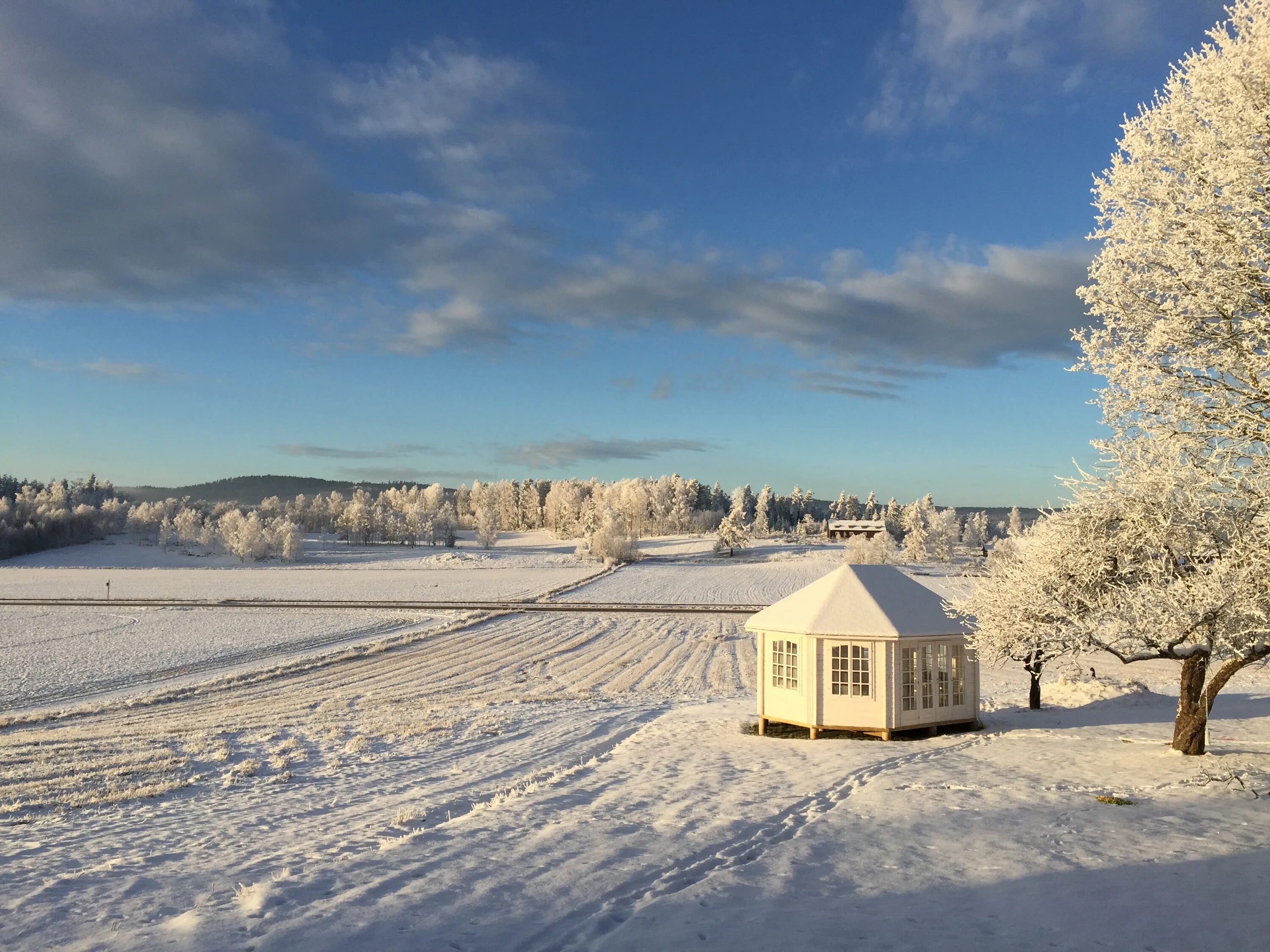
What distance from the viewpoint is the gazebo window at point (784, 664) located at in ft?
67.4

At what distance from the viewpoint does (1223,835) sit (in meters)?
10.7

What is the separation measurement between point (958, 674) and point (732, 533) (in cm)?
10345

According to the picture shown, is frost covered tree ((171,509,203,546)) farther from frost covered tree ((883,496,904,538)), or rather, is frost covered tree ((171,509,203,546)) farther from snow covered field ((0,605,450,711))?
frost covered tree ((883,496,904,538))

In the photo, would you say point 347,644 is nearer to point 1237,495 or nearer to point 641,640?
point 641,640

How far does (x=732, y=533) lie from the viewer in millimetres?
123688

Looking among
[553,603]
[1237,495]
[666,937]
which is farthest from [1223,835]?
[553,603]

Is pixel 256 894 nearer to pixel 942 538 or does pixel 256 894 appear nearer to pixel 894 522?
pixel 942 538

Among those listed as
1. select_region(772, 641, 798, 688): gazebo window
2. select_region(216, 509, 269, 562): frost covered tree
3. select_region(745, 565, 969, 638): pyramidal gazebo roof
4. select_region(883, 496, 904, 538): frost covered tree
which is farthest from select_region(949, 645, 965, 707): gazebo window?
select_region(883, 496, 904, 538): frost covered tree

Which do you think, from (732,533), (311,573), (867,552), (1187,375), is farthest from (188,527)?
(1187,375)

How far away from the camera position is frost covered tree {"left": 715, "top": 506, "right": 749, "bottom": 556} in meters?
124

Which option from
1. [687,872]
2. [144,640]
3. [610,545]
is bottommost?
[144,640]

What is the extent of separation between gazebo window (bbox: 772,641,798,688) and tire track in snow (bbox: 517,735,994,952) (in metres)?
5.37

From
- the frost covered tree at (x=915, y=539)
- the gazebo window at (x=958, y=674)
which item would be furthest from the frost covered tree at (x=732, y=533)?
the gazebo window at (x=958, y=674)

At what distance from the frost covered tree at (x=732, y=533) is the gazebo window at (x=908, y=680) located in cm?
10283
